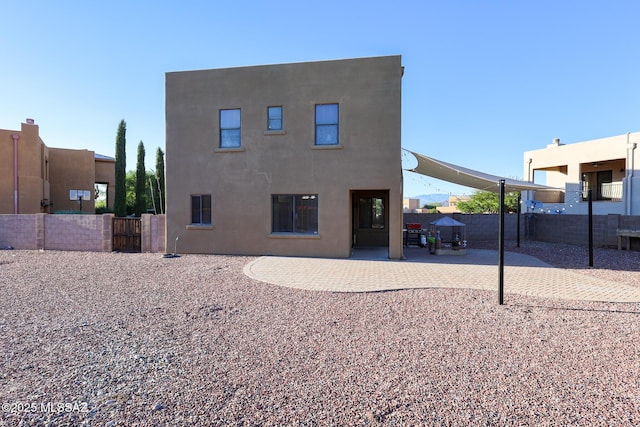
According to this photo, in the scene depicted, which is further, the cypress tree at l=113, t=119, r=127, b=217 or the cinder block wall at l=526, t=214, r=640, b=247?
the cypress tree at l=113, t=119, r=127, b=217

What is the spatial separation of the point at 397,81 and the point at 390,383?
35.3 feet

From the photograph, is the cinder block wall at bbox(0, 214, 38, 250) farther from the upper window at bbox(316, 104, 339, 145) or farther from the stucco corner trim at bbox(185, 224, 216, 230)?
the upper window at bbox(316, 104, 339, 145)

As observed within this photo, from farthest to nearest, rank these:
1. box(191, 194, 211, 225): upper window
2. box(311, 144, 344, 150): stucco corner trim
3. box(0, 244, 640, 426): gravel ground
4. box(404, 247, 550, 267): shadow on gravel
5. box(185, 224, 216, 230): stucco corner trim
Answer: box(191, 194, 211, 225): upper window → box(185, 224, 216, 230): stucco corner trim → box(311, 144, 344, 150): stucco corner trim → box(404, 247, 550, 267): shadow on gravel → box(0, 244, 640, 426): gravel ground

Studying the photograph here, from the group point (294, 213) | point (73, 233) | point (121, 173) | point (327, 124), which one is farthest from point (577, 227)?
point (121, 173)

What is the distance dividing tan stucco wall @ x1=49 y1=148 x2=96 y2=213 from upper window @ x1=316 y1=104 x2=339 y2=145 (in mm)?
24195

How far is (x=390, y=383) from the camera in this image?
350 centimetres

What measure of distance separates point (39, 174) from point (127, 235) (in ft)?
46.8

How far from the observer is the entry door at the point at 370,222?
51.1 feet

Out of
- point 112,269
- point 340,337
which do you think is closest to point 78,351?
point 340,337

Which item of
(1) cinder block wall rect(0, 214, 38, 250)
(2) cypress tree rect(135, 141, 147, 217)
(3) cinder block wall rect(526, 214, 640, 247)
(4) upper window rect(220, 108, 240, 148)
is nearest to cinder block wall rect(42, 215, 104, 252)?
(1) cinder block wall rect(0, 214, 38, 250)

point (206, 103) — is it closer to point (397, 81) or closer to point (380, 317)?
point (397, 81)

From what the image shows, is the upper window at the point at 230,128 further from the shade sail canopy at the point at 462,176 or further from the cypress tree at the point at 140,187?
the cypress tree at the point at 140,187

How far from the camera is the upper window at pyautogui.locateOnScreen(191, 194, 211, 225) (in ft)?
44.8

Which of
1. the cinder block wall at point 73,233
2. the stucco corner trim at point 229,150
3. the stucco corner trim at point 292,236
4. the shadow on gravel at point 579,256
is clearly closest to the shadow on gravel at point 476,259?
the shadow on gravel at point 579,256
